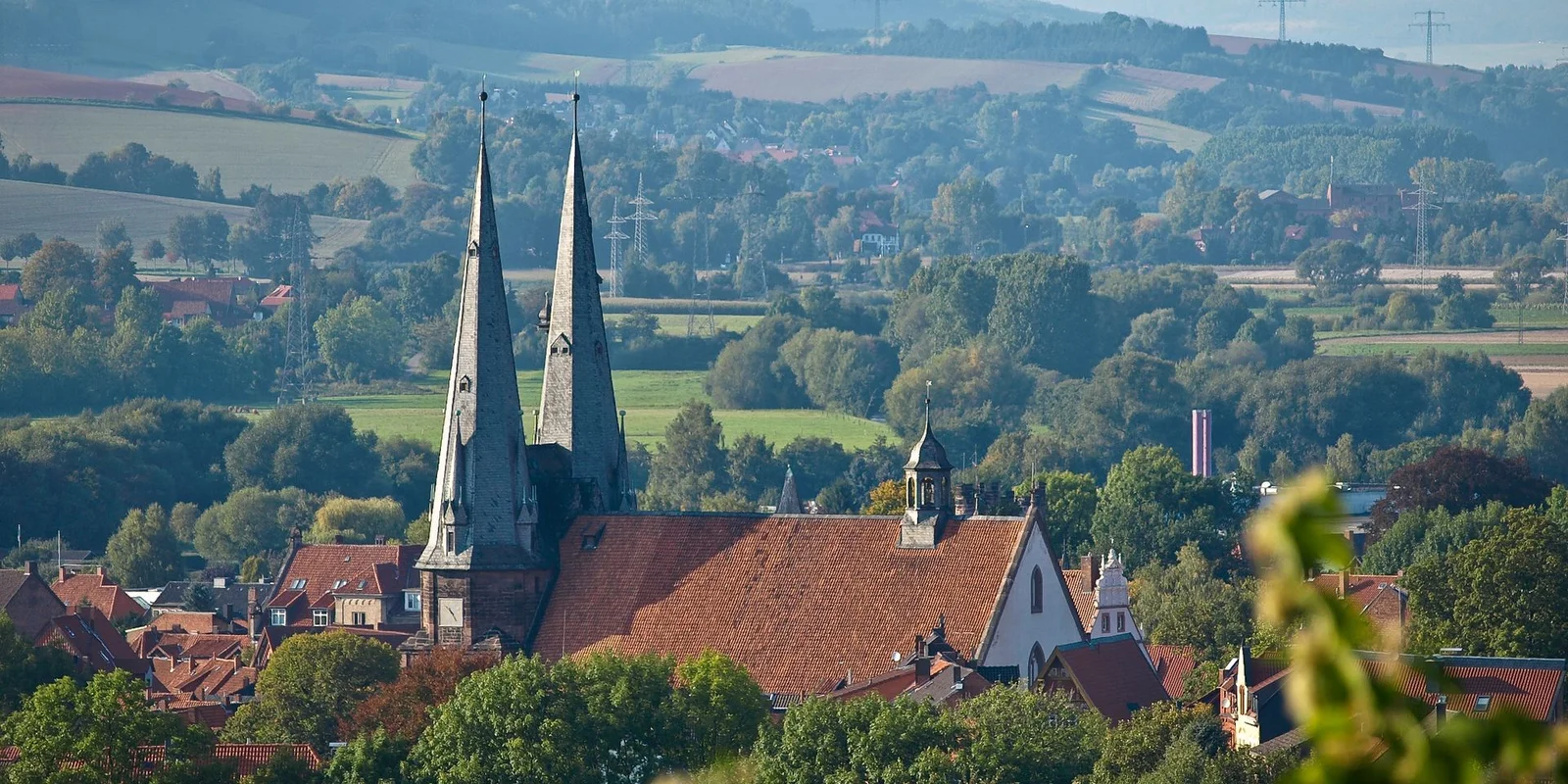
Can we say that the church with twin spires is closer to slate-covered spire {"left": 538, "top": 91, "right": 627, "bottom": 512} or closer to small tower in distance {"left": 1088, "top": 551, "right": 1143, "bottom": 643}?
slate-covered spire {"left": 538, "top": 91, "right": 627, "bottom": 512}

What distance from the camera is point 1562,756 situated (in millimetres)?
4785

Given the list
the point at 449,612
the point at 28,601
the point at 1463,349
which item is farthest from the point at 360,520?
the point at 1463,349

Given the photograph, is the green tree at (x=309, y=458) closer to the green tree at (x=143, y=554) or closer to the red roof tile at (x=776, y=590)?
the green tree at (x=143, y=554)

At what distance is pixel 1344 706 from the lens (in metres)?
4.74

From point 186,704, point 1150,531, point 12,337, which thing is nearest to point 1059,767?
point 186,704

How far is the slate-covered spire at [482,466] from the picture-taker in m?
59.8

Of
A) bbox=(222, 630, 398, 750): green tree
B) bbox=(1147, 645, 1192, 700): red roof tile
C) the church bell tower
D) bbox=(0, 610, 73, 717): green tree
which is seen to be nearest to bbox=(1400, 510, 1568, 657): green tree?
bbox=(1147, 645, 1192, 700): red roof tile

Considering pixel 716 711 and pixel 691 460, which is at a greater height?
pixel 716 711

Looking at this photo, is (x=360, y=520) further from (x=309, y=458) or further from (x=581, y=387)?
(x=581, y=387)

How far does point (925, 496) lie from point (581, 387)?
7.37m


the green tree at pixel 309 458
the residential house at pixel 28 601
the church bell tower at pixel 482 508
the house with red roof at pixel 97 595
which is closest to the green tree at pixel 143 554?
the house with red roof at pixel 97 595

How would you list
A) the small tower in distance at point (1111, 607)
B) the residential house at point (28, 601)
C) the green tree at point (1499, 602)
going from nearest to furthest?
1. the green tree at point (1499, 602)
2. the small tower in distance at point (1111, 607)
3. the residential house at point (28, 601)

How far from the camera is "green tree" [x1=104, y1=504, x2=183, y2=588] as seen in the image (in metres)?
122

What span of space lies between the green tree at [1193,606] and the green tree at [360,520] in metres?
36.1
